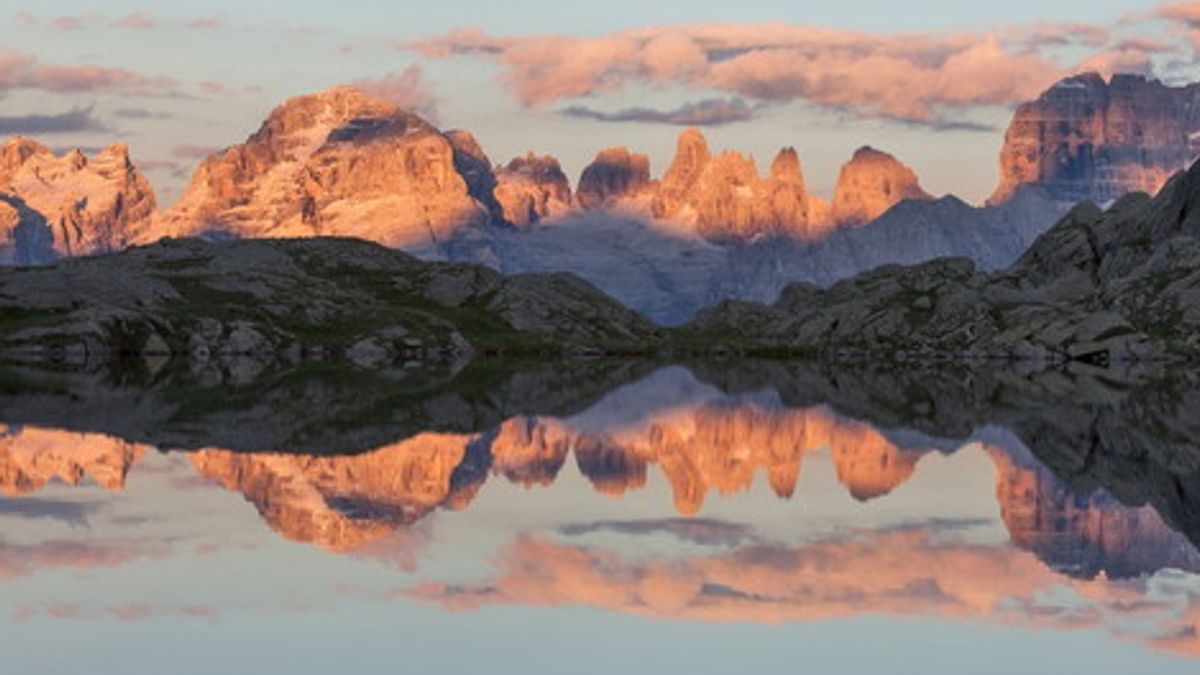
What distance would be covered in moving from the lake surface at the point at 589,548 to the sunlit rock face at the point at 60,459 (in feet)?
1.43

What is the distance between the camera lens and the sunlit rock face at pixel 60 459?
85438 mm

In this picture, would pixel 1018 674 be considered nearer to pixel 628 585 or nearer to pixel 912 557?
pixel 628 585

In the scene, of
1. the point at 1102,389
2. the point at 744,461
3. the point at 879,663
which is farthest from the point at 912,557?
the point at 1102,389

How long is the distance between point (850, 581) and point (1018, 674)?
1402 cm

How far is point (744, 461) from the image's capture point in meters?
105

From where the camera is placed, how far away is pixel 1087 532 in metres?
69.2

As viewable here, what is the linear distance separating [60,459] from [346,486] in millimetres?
22018

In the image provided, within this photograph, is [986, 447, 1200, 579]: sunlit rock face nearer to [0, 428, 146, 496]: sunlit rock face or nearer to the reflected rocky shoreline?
the reflected rocky shoreline

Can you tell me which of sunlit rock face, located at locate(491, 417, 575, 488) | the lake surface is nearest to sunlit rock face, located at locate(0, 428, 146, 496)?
the lake surface

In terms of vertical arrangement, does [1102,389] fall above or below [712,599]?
below

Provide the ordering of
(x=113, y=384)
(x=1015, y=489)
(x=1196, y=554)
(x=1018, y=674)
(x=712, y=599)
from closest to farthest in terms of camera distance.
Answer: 1. (x=1018, y=674)
2. (x=712, y=599)
3. (x=1196, y=554)
4. (x=1015, y=489)
5. (x=113, y=384)

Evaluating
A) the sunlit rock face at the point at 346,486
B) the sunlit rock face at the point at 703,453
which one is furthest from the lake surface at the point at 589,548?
the sunlit rock face at the point at 703,453

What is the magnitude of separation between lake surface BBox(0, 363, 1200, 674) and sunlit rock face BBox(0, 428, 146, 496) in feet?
1.43

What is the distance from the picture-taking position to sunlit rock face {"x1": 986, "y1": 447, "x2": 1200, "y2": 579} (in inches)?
2411
